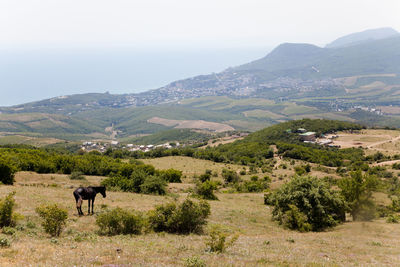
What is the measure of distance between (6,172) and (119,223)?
78.6 ft

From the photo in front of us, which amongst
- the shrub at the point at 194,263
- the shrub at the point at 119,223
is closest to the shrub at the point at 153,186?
the shrub at the point at 119,223

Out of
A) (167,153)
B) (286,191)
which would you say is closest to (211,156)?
(167,153)

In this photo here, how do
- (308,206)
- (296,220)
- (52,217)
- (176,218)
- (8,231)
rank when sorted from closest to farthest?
Answer: (8,231), (52,217), (176,218), (296,220), (308,206)

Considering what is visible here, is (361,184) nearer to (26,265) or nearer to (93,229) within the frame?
(93,229)

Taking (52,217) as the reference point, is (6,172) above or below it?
below

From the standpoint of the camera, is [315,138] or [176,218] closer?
[176,218]

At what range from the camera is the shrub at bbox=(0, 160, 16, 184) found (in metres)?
31.4

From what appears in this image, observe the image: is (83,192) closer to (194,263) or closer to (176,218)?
(176,218)

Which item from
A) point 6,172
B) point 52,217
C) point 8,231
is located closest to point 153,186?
point 6,172

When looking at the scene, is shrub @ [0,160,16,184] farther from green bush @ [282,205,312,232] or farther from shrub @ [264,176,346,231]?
green bush @ [282,205,312,232]

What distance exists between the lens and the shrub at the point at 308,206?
24.5 meters

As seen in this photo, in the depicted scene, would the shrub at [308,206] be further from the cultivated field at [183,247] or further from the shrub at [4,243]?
the shrub at [4,243]

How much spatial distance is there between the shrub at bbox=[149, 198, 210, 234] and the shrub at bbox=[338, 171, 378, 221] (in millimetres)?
16774

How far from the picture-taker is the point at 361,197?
2541cm
